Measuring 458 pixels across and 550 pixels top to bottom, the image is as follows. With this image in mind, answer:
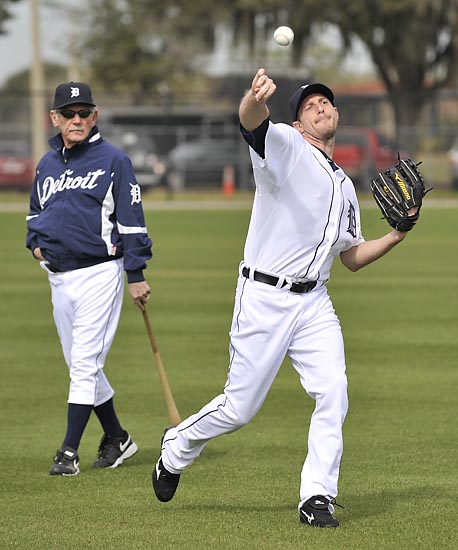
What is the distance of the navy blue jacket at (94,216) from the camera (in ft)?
25.0

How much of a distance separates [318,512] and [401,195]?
63.5 inches

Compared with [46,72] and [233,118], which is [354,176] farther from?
[46,72]

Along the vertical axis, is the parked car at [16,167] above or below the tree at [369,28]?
below

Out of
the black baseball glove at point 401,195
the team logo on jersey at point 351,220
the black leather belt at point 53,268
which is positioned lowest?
the black leather belt at point 53,268

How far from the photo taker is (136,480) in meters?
7.43

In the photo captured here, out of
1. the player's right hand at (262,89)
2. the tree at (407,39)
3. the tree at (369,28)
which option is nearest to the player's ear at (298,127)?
the player's right hand at (262,89)

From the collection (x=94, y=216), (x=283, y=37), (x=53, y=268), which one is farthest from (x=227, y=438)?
(x=283, y=37)

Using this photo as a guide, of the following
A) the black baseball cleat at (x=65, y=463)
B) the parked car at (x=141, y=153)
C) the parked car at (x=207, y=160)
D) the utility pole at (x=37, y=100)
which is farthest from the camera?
the parked car at (x=207, y=160)

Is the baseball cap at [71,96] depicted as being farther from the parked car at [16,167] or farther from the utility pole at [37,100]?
the parked car at [16,167]

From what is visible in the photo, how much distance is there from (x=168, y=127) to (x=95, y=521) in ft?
136

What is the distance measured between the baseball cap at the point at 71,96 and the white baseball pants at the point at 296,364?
193cm

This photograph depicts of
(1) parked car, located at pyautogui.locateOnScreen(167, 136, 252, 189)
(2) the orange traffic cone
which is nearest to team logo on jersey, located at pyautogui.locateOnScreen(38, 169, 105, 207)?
(1) parked car, located at pyautogui.locateOnScreen(167, 136, 252, 189)

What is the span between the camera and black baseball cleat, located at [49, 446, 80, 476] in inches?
295

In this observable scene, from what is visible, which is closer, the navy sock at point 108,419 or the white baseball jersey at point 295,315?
the white baseball jersey at point 295,315
